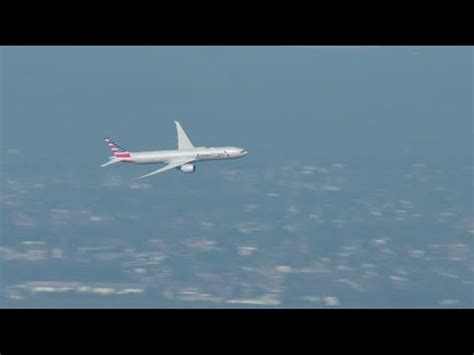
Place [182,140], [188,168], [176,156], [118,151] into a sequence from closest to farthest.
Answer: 1. [188,168]
2. [176,156]
3. [118,151]
4. [182,140]

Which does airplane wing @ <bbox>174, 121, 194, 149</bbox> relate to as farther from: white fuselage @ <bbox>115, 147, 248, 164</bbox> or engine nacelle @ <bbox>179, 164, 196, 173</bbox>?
engine nacelle @ <bbox>179, 164, 196, 173</bbox>

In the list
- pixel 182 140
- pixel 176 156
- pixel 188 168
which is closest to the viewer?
pixel 188 168

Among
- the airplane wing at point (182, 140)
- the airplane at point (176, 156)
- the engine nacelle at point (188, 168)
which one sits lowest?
the engine nacelle at point (188, 168)

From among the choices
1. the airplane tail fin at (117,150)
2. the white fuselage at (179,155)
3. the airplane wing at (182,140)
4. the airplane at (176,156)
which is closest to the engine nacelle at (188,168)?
the airplane at (176,156)

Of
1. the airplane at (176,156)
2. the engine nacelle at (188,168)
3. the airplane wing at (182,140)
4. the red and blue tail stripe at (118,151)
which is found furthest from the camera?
the airplane wing at (182,140)

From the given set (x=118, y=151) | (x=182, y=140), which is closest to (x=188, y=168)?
(x=182, y=140)

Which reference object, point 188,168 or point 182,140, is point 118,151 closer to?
point 182,140

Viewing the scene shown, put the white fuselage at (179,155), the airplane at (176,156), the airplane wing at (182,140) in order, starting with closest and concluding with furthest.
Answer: the airplane at (176,156)
the white fuselage at (179,155)
the airplane wing at (182,140)

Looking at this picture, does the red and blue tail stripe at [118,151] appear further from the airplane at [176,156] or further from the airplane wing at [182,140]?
the airplane wing at [182,140]

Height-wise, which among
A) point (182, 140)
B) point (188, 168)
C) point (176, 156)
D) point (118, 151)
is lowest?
point (188, 168)

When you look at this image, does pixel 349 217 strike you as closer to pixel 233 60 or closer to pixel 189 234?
pixel 189 234

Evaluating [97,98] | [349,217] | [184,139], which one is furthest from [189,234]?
[97,98]
